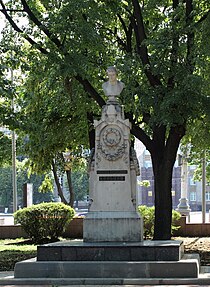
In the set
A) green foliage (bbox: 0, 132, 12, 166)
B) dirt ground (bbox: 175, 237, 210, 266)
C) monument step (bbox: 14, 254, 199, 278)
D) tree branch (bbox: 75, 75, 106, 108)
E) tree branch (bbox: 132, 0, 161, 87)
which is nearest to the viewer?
monument step (bbox: 14, 254, 199, 278)

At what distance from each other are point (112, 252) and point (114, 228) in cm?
136

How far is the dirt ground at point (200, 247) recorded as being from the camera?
1811 cm

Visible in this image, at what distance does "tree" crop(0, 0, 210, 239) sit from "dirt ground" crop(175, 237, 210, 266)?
4.33ft

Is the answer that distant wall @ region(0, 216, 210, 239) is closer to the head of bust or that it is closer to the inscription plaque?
the inscription plaque

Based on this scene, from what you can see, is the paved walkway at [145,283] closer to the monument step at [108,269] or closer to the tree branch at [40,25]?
the monument step at [108,269]

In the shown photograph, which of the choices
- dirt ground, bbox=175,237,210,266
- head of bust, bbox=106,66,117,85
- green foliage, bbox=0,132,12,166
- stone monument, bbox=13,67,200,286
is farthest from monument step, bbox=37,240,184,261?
green foliage, bbox=0,132,12,166

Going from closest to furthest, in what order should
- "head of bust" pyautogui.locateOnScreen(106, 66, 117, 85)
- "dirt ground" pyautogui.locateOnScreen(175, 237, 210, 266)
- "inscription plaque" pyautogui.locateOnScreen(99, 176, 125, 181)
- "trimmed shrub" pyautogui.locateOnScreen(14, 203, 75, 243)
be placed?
"inscription plaque" pyautogui.locateOnScreen(99, 176, 125, 181) → "head of bust" pyautogui.locateOnScreen(106, 66, 117, 85) → "dirt ground" pyautogui.locateOnScreen(175, 237, 210, 266) → "trimmed shrub" pyautogui.locateOnScreen(14, 203, 75, 243)

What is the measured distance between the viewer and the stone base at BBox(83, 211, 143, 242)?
49.6ft

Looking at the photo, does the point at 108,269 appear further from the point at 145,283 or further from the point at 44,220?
the point at 44,220

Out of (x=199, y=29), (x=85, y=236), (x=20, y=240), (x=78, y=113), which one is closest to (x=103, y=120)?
(x=85, y=236)

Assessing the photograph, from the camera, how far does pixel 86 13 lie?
19.0 meters

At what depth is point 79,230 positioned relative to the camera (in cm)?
2764

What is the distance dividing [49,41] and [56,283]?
28.7 ft

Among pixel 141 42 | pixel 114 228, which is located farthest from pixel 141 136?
pixel 114 228
